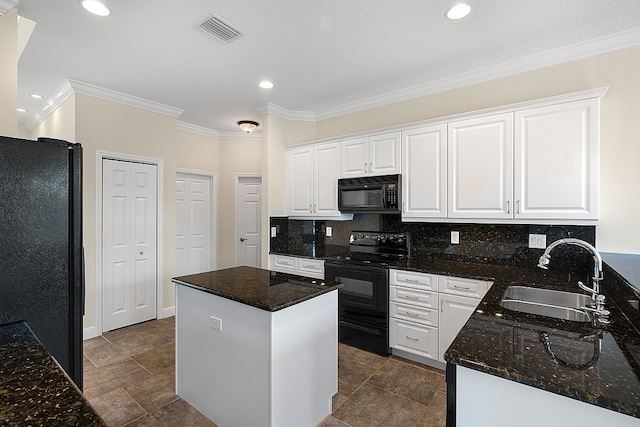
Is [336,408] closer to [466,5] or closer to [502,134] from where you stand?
[502,134]

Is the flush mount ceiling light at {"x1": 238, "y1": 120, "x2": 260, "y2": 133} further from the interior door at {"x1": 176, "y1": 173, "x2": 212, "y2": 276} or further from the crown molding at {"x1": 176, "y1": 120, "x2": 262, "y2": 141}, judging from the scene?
the interior door at {"x1": 176, "y1": 173, "x2": 212, "y2": 276}

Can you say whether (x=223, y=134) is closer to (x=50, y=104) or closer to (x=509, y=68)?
(x=50, y=104)

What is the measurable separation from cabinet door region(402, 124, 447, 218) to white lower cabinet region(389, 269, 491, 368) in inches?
25.5

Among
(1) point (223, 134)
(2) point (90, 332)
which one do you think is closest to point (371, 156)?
(1) point (223, 134)

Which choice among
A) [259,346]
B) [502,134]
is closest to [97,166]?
[259,346]

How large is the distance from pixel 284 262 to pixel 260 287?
68.9 inches

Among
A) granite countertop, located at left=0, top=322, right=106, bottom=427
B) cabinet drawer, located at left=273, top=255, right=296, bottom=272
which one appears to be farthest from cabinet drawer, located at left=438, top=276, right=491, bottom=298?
granite countertop, located at left=0, top=322, right=106, bottom=427

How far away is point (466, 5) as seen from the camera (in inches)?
80.3

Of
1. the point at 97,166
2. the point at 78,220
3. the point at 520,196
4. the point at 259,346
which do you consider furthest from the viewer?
the point at 97,166

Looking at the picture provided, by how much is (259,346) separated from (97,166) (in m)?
3.02

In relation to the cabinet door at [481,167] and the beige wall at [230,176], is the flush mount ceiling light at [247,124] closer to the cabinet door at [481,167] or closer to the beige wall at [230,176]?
the beige wall at [230,176]

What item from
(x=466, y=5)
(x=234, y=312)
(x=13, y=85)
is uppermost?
(x=466, y=5)

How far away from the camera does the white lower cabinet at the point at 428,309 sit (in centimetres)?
254

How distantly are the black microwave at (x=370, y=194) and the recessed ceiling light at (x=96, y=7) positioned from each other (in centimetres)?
244
